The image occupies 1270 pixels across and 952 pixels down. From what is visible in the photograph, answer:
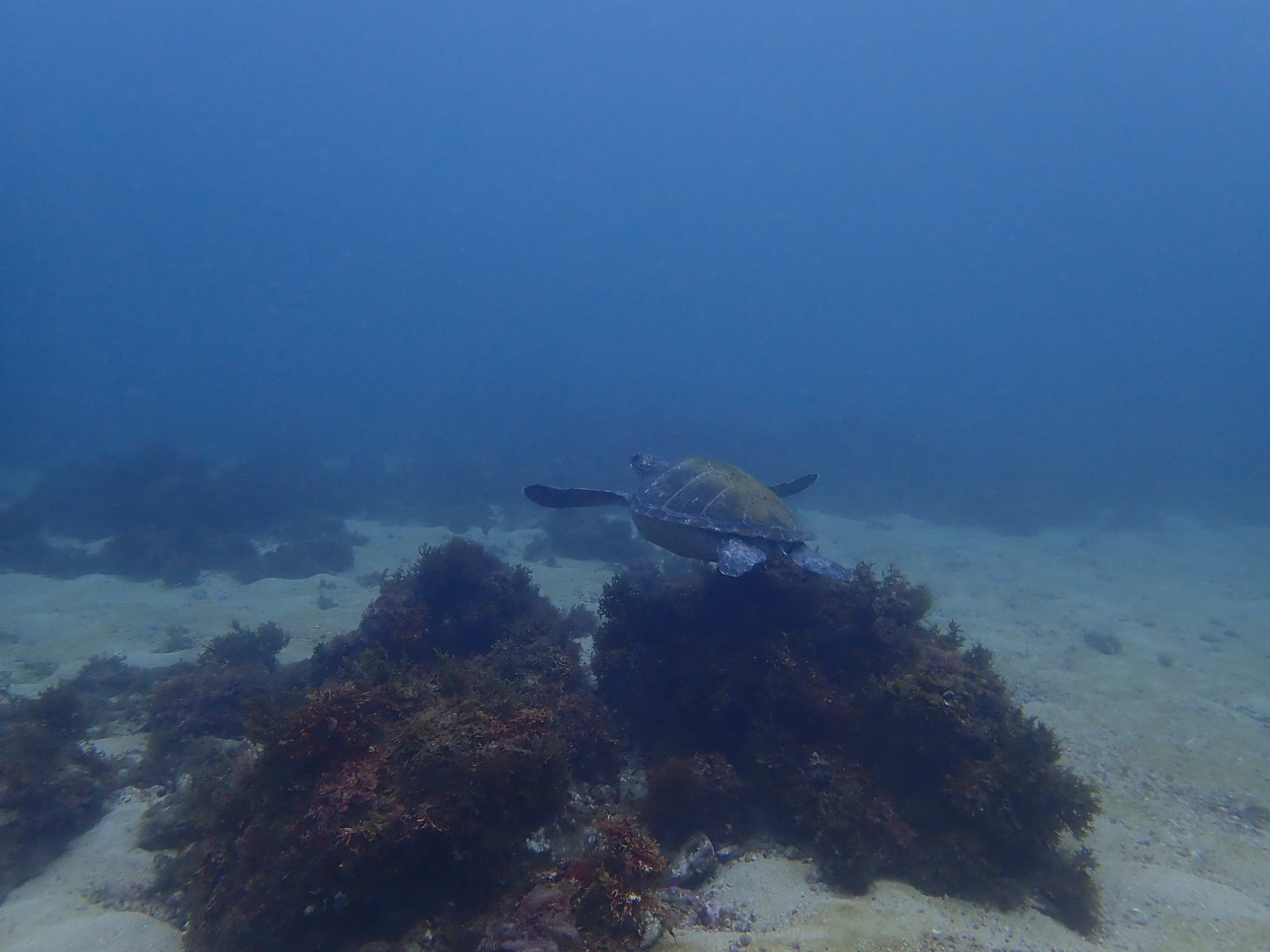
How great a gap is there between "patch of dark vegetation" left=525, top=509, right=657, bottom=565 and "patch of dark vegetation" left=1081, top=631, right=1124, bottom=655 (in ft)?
39.2

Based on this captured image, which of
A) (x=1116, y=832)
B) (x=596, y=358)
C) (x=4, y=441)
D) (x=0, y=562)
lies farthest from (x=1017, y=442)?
(x=596, y=358)

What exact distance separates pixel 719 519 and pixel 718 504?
26cm

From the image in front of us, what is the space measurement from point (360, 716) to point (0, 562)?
23.1m

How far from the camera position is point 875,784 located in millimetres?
4996

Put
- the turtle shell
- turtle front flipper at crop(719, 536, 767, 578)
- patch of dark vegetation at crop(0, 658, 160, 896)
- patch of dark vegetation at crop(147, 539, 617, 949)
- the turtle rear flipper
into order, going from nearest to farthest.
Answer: patch of dark vegetation at crop(147, 539, 617, 949) < patch of dark vegetation at crop(0, 658, 160, 896) < turtle front flipper at crop(719, 536, 767, 578) < the turtle shell < the turtle rear flipper

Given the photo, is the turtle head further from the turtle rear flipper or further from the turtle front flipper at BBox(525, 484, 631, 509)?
the turtle rear flipper

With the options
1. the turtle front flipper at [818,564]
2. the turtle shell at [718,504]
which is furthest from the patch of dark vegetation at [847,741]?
the turtle shell at [718,504]

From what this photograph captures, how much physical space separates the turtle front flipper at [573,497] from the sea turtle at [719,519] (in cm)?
3

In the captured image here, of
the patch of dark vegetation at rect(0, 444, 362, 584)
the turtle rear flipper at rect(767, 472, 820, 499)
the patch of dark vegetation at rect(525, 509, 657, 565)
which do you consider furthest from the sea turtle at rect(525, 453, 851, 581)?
the patch of dark vegetation at rect(0, 444, 362, 584)

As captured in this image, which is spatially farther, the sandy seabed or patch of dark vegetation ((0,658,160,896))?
patch of dark vegetation ((0,658,160,896))

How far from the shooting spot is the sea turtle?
22.9 feet

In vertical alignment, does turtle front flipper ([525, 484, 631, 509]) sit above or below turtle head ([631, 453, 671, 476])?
below

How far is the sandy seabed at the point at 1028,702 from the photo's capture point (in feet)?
13.0

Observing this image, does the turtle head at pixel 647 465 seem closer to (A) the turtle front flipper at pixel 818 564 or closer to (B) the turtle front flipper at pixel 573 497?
(B) the turtle front flipper at pixel 573 497
